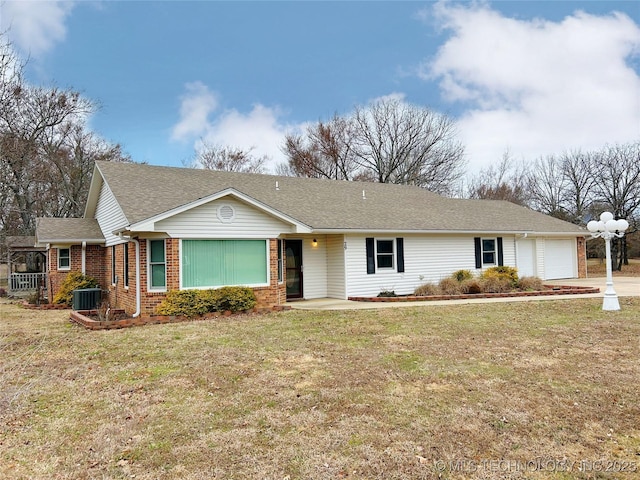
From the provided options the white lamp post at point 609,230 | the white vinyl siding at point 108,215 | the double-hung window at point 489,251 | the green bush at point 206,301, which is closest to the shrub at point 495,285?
the double-hung window at point 489,251

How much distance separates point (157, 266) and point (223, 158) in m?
23.6

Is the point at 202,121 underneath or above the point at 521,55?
above

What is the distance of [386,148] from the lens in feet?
104

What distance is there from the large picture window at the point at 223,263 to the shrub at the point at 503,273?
852 cm

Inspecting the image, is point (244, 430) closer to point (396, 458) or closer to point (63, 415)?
point (396, 458)

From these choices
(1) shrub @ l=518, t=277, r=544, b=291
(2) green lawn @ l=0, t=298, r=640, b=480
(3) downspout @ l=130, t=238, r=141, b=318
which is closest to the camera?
(2) green lawn @ l=0, t=298, r=640, b=480

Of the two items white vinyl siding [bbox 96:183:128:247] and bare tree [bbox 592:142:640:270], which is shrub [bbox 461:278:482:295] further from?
bare tree [bbox 592:142:640:270]

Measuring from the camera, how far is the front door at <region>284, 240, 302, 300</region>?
1428cm

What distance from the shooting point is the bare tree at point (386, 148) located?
31031mm

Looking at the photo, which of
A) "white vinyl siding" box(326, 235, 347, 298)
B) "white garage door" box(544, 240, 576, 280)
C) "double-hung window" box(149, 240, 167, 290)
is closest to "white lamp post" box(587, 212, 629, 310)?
"white vinyl siding" box(326, 235, 347, 298)

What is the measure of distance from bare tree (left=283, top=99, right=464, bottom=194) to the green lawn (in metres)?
23.7

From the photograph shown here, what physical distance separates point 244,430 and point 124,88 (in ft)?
71.0

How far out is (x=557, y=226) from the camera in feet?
66.4

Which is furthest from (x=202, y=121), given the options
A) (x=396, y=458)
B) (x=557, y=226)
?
(x=396, y=458)
